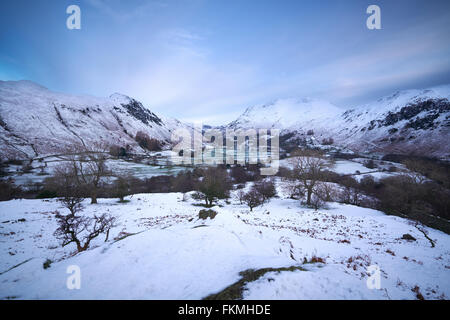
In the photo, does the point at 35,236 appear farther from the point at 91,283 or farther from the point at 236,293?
the point at 236,293

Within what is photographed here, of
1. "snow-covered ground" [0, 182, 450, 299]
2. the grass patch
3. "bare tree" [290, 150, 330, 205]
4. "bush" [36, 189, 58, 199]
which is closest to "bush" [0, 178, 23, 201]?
"bush" [36, 189, 58, 199]

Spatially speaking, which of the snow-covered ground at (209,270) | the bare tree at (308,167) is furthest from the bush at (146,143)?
the snow-covered ground at (209,270)

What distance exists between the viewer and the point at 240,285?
4.26m

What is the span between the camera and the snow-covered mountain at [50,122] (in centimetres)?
7456

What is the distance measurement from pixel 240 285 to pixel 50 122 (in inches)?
5590

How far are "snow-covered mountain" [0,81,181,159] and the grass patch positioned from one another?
283ft

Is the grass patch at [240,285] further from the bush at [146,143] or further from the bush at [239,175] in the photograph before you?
the bush at [146,143]

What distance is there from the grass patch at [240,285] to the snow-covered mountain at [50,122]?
8627 cm

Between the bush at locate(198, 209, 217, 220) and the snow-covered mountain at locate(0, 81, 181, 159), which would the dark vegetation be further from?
the snow-covered mountain at locate(0, 81, 181, 159)

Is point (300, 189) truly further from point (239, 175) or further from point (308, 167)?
point (239, 175)

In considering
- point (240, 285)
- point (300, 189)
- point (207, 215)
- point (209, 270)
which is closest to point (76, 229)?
point (207, 215)

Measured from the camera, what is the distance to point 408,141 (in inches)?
4872
